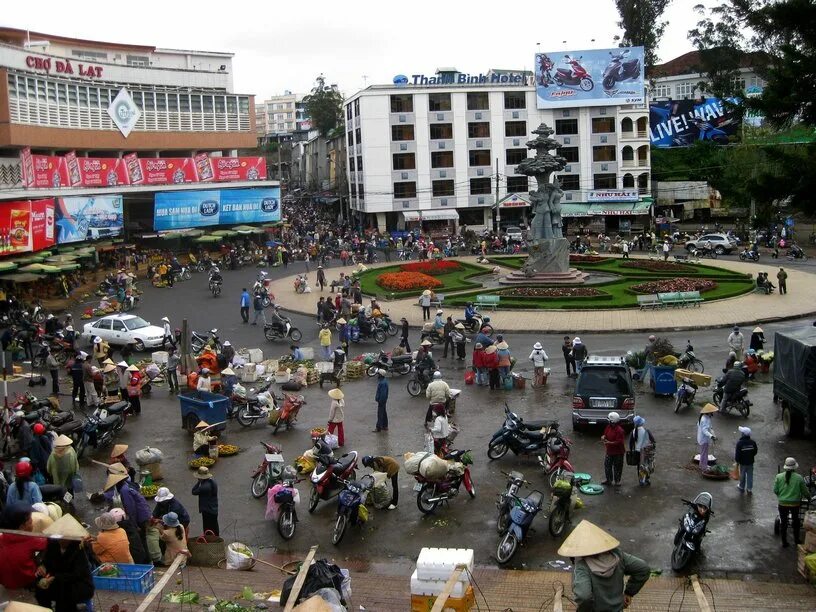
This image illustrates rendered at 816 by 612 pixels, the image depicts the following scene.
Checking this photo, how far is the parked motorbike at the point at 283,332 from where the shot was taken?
97.2ft

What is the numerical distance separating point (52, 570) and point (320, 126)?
90426mm

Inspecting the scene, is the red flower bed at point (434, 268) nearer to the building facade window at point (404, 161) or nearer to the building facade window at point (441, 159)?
the building facade window at point (404, 161)

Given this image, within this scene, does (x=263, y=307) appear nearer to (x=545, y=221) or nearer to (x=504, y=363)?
(x=545, y=221)

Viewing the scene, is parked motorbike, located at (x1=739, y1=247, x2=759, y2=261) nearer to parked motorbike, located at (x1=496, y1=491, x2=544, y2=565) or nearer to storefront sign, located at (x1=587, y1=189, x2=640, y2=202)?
storefront sign, located at (x1=587, y1=189, x2=640, y2=202)

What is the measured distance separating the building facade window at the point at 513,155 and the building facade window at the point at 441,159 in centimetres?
443

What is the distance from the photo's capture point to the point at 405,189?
67.6 meters

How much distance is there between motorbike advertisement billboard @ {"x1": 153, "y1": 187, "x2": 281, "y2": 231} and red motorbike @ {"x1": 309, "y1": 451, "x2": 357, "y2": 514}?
149ft

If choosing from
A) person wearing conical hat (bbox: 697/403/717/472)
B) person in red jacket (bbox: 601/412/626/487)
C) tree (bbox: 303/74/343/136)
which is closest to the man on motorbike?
person wearing conical hat (bbox: 697/403/717/472)

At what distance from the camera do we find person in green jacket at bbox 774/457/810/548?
1152 centimetres

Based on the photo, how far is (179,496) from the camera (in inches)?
579

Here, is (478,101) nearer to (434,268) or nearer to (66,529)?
(434,268)

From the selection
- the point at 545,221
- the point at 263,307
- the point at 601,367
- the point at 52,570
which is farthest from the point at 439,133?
the point at 52,570

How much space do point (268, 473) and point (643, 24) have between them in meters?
68.0

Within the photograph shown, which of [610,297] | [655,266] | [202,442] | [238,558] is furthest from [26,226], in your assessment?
[238,558]
